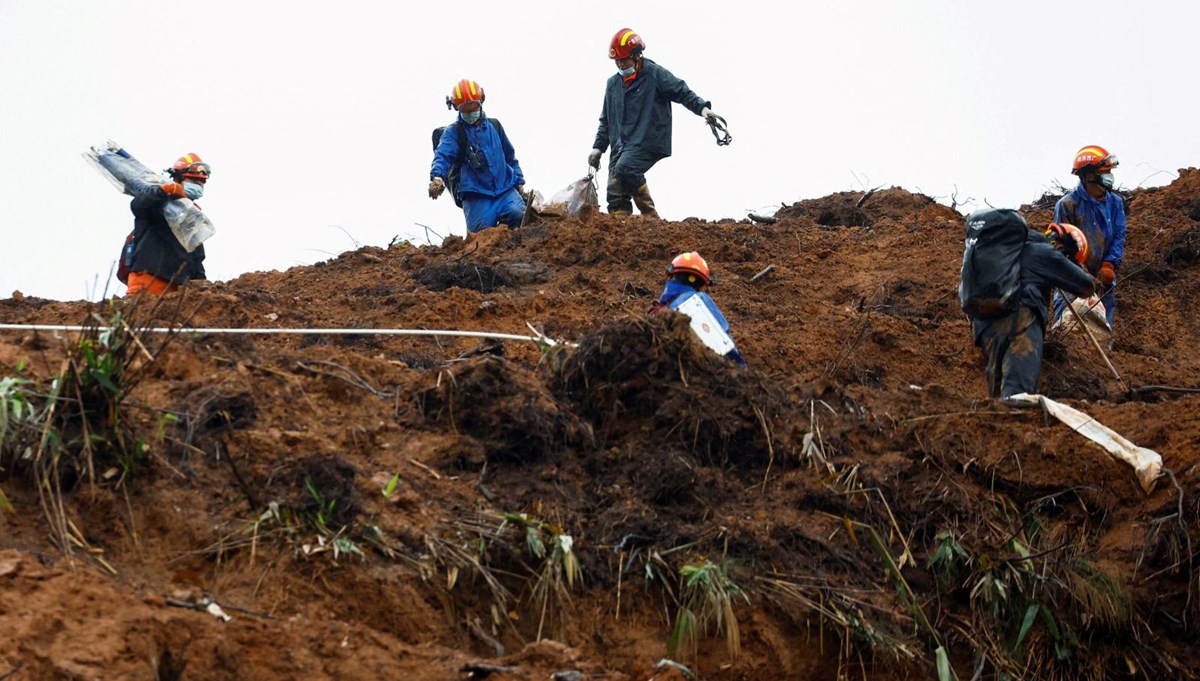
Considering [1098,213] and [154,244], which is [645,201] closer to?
[1098,213]

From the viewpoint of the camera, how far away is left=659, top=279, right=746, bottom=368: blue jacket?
8.17 m

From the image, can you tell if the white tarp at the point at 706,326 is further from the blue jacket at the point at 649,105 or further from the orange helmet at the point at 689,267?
the blue jacket at the point at 649,105

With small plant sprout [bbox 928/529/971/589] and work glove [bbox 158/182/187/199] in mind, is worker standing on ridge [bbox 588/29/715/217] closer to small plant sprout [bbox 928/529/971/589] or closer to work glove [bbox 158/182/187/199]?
work glove [bbox 158/182/187/199]

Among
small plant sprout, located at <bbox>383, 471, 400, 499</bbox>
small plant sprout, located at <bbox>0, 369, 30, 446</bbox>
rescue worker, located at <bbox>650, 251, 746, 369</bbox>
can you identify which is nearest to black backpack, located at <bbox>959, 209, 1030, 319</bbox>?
rescue worker, located at <bbox>650, 251, 746, 369</bbox>

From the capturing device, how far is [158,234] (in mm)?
10141

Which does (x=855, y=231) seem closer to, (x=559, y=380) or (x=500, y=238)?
(x=500, y=238)

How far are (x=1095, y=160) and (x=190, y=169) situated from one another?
19.8 ft

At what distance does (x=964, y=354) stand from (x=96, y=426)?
245 inches

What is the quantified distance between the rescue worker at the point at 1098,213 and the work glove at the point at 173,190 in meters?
5.83

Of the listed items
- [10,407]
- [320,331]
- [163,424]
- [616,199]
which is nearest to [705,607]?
[163,424]

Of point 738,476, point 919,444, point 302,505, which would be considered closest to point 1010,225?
point 919,444

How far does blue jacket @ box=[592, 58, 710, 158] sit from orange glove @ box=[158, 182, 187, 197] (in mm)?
4107

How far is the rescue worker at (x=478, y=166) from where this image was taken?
1202 centimetres

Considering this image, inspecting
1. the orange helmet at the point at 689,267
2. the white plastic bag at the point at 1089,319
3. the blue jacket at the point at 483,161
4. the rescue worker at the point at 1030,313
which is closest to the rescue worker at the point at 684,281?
the orange helmet at the point at 689,267
